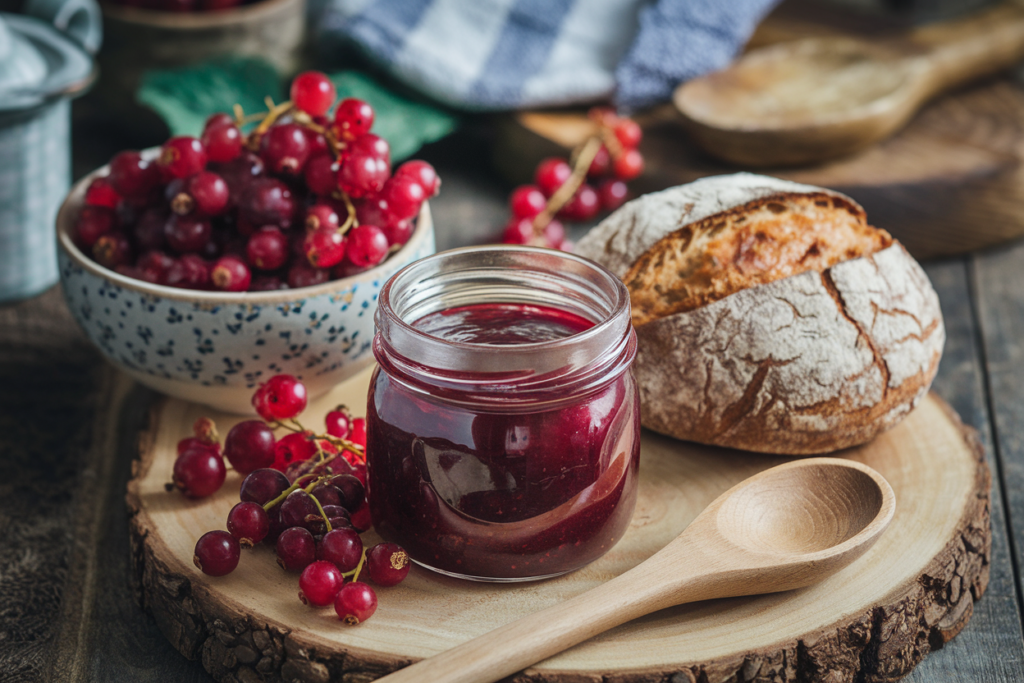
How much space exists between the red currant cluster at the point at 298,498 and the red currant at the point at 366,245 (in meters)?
0.20

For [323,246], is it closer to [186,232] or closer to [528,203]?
[186,232]

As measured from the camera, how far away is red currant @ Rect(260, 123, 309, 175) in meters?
1.38

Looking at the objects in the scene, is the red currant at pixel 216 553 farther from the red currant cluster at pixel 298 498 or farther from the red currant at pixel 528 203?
the red currant at pixel 528 203

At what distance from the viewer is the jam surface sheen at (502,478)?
1087mm

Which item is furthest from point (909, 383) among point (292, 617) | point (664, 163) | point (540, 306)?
point (664, 163)

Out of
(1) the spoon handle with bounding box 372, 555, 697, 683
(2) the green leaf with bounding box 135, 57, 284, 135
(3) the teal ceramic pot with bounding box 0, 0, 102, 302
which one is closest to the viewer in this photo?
(1) the spoon handle with bounding box 372, 555, 697, 683

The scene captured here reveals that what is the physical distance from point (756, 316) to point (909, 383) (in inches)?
9.8

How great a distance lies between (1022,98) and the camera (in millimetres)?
2557

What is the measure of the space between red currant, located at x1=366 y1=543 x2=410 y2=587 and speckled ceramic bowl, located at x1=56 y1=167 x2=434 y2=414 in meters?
0.36

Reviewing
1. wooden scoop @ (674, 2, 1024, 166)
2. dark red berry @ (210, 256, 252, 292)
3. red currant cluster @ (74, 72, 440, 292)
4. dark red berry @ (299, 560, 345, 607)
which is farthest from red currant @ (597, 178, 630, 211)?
dark red berry @ (299, 560, 345, 607)

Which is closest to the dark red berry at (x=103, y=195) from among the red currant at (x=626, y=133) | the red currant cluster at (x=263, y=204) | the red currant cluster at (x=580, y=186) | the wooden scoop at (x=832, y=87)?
the red currant cluster at (x=263, y=204)

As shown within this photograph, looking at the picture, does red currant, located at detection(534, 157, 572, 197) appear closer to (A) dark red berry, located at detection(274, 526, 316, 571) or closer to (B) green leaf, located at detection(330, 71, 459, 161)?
(B) green leaf, located at detection(330, 71, 459, 161)

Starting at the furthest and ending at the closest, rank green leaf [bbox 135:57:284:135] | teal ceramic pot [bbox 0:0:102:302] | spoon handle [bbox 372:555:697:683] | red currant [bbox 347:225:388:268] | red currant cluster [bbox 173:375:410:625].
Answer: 1. green leaf [bbox 135:57:284:135]
2. teal ceramic pot [bbox 0:0:102:302]
3. red currant [bbox 347:225:388:268]
4. red currant cluster [bbox 173:375:410:625]
5. spoon handle [bbox 372:555:697:683]

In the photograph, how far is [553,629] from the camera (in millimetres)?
1057
